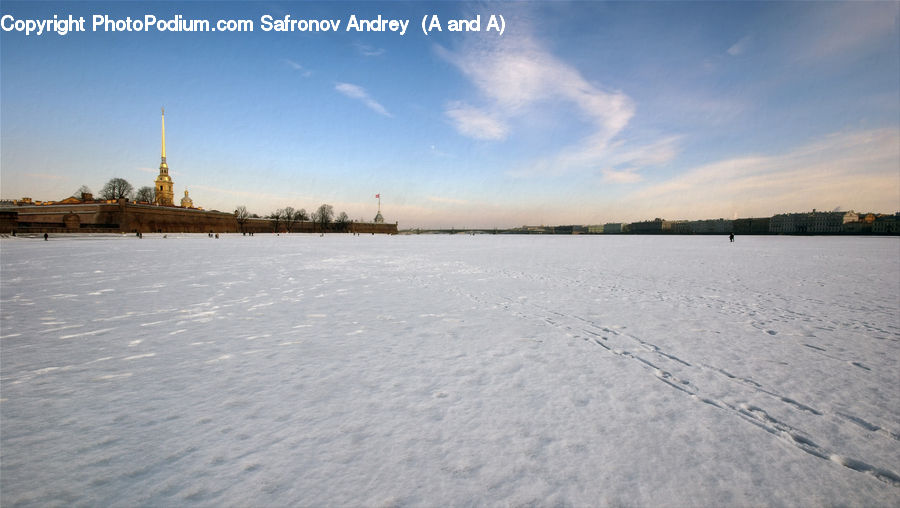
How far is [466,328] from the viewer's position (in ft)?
19.7

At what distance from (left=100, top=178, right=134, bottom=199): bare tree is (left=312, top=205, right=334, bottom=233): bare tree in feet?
→ 171

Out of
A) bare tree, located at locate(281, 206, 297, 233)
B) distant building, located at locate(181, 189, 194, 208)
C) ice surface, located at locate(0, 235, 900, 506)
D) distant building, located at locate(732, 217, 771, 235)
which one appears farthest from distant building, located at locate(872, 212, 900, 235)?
distant building, located at locate(181, 189, 194, 208)

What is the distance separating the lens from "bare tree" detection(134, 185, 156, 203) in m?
88.9

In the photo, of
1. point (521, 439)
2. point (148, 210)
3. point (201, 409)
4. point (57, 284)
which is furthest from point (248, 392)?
point (148, 210)

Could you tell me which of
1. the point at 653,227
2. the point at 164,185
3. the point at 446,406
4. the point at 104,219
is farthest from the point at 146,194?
the point at 653,227

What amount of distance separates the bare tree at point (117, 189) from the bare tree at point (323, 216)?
52223mm

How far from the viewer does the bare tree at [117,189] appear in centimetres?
7738

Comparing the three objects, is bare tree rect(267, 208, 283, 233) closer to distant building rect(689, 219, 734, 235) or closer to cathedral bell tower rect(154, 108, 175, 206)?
cathedral bell tower rect(154, 108, 175, 206)

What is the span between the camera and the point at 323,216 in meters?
130

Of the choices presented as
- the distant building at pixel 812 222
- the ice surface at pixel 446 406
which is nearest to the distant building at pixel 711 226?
the distant building at pixel 812 222

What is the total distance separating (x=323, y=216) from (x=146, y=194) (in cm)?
4872

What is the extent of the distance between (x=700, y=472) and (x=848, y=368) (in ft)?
11.0

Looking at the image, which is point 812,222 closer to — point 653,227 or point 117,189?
point 653,227

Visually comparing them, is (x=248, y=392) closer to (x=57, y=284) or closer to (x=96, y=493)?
(x=96, y=493)
